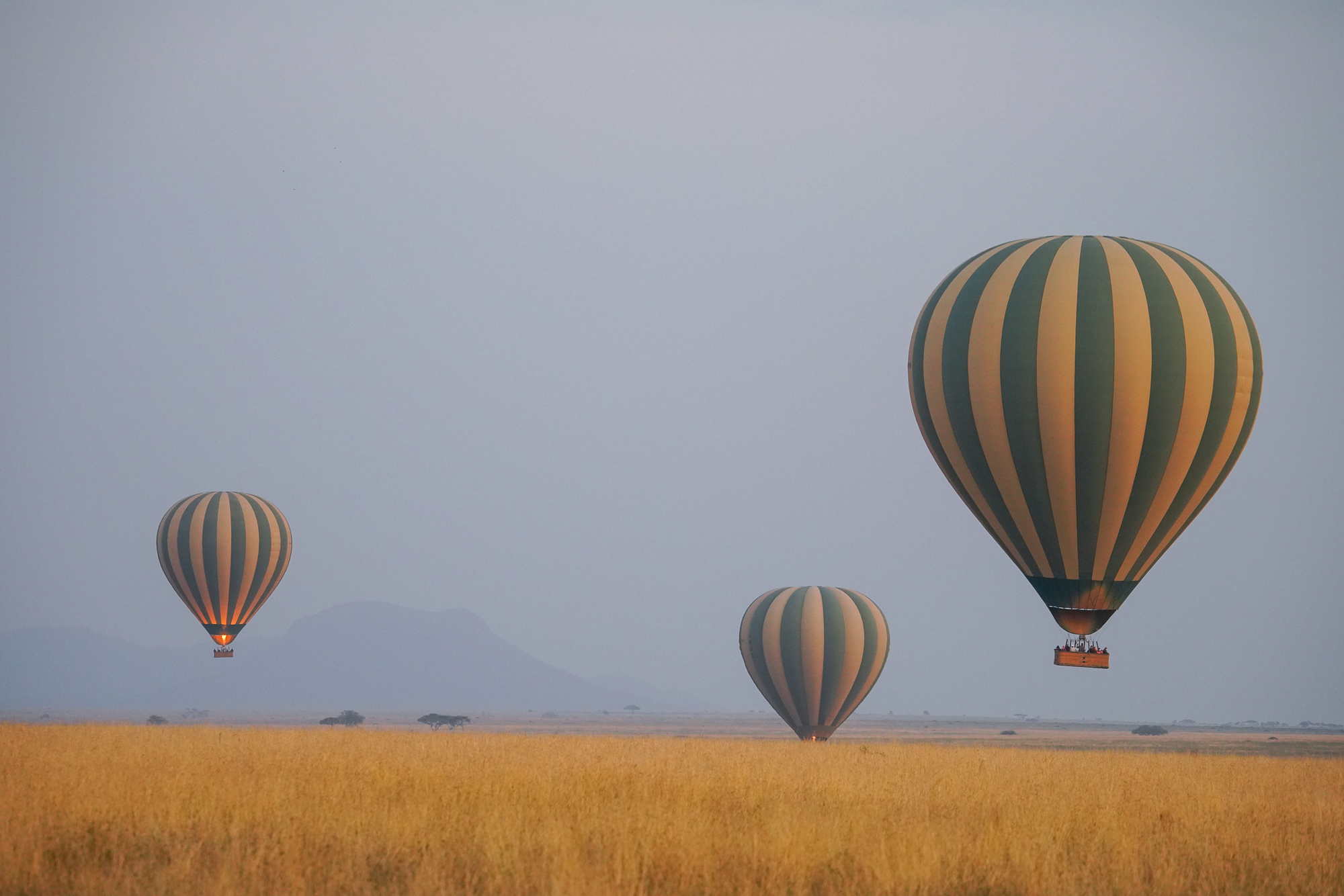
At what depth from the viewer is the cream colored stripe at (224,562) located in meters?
47.2

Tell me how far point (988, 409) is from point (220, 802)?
1591cm

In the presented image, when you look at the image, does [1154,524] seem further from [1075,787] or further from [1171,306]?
[1075,787]

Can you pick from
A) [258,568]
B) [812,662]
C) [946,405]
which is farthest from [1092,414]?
[258,568]

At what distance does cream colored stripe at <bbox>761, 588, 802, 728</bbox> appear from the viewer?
44719 mm

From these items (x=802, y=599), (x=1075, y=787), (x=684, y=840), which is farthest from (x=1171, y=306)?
(x=802, y=599)

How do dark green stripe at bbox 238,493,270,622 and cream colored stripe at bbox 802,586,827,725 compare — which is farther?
dark green stripe at bbox 238,493,270,622

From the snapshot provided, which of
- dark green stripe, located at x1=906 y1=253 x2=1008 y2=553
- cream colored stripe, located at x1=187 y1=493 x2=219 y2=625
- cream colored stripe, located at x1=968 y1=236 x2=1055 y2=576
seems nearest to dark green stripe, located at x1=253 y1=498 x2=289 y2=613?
cream colored stripe, located at x1=187 y1=493 x2=219 y2=625

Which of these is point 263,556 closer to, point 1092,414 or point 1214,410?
point 1092,414

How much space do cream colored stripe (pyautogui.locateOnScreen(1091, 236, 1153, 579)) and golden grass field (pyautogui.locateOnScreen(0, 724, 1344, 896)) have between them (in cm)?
470

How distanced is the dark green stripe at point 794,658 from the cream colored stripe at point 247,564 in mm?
20341

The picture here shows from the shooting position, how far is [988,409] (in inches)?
960

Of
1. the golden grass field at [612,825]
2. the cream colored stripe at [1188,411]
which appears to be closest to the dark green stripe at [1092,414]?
the cream colored stripe at [1188,411]

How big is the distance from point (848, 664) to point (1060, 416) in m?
22.0

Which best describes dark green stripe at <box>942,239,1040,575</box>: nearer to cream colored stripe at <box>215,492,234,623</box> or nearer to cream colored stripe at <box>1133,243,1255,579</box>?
cream colored stripe at <box>1133,243,1255,579</box>
